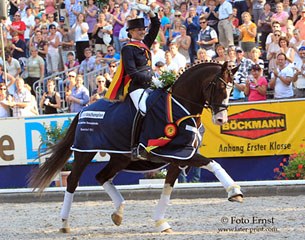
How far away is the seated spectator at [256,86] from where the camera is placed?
15227mm

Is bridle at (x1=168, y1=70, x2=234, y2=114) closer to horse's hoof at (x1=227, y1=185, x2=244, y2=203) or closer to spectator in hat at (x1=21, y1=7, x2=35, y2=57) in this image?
horse's hoof at (x1=227, y1=185, x2=244, y2=203)

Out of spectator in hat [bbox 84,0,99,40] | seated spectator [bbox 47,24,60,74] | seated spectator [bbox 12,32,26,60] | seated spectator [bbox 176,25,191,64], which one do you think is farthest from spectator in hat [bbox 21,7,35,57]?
seated spectator [bbox 176,25,191,64]

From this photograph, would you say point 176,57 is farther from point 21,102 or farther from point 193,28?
point 21,102

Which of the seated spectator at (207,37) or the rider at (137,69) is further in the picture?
the seated spectator at (207,37)

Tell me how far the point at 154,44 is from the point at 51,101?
8.26 feet

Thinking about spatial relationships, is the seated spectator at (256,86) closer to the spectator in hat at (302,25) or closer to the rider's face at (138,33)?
the spectator in hat at (302,25)

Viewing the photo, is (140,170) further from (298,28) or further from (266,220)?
(298,28)

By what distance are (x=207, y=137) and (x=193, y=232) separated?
5609mm

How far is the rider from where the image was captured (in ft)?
31.8

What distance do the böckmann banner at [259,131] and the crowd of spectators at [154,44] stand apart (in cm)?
81

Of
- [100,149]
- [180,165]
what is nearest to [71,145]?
[100,149]

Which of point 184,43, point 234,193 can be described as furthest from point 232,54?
point 234,193

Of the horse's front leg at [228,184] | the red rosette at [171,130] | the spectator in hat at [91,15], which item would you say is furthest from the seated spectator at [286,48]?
the horse's front leg at [228,184]

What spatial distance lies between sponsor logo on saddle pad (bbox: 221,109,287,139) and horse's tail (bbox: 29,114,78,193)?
4593 millimetres
